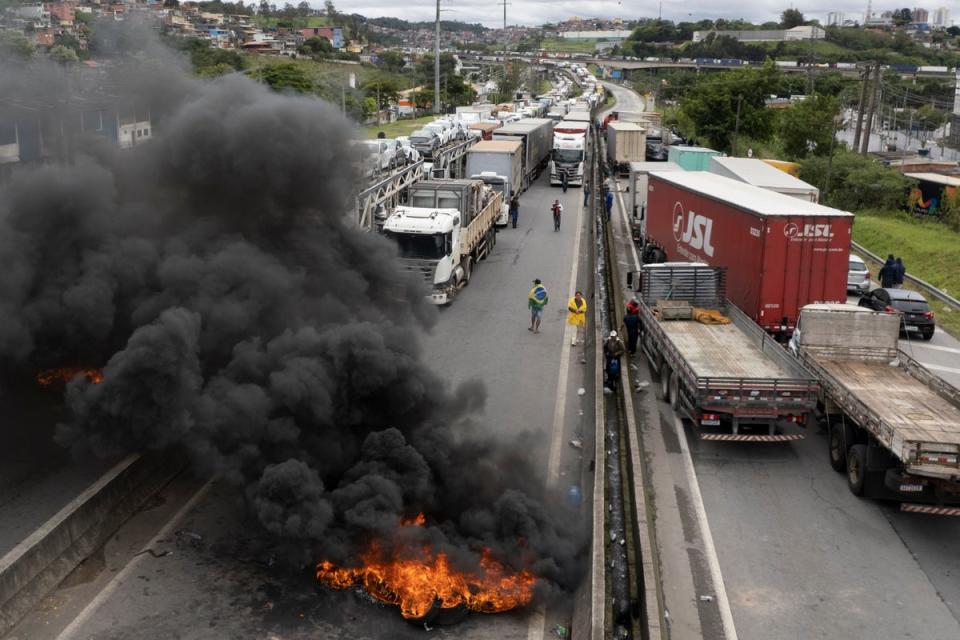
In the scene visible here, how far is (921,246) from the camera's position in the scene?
1202 inches

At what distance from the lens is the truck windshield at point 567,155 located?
4334cm

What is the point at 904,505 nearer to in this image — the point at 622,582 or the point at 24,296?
the point at 622,582

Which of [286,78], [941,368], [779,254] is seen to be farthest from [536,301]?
[286,78]

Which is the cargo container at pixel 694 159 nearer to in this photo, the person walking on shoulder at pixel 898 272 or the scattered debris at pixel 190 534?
A: the person walking on shoulder at pixel 898 272

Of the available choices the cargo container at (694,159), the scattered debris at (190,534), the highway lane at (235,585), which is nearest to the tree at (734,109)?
the cargo container at (694,159)

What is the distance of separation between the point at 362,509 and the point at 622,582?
10.4 ft

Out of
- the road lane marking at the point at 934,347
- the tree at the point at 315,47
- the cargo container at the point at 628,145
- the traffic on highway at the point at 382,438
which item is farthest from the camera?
the tree at the point at 315,47

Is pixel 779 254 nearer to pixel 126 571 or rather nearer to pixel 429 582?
pixel 429 582

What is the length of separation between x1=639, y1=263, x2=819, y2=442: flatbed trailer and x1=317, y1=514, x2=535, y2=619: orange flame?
201 inches

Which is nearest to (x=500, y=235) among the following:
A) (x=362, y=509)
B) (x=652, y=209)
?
(x=652, y=209)

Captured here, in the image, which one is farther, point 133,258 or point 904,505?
point 133,258

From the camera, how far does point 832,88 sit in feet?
327

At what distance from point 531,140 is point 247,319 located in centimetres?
3260

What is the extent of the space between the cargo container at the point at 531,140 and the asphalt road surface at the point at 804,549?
28.0 m
